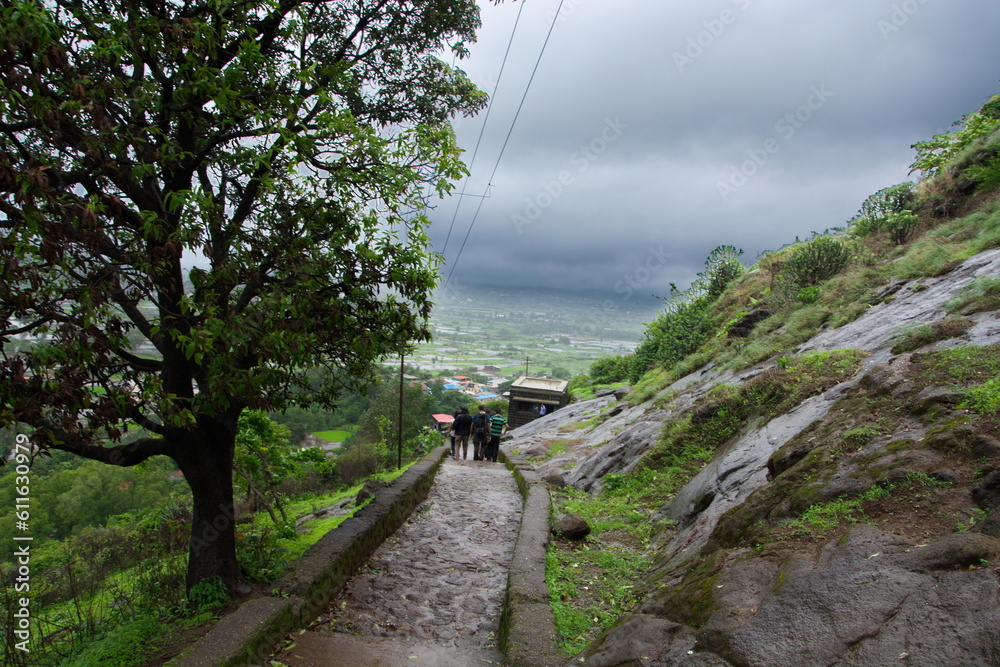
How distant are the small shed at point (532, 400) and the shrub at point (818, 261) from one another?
68.2 ft

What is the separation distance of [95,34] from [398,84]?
3.30 metres

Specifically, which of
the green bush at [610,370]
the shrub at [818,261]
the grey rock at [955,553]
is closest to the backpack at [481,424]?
the shrub at [818,261]

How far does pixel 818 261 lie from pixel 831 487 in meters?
10.1

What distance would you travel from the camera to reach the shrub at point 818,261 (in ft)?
39.0

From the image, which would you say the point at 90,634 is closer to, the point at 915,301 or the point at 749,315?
the point at 915,301

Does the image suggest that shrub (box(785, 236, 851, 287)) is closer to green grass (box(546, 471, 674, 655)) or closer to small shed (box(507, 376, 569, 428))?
green grass (box(546, 471, 674, 655))

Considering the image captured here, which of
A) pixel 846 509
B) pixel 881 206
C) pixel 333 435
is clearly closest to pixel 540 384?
pixel 881 206

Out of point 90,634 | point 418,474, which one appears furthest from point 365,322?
point 418,474

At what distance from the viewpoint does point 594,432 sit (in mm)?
14422

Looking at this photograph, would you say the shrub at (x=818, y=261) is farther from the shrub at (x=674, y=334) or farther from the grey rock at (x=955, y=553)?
the grey rock at (x=955, y=553)

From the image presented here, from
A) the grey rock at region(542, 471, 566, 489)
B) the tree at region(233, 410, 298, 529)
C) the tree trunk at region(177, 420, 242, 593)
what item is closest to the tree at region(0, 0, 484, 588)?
the tree trunk at region(177, 420, 242, 593)

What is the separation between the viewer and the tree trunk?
4770 mm

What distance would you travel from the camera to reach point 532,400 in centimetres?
3381

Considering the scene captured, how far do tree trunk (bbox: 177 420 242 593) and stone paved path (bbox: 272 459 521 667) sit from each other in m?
0.99
